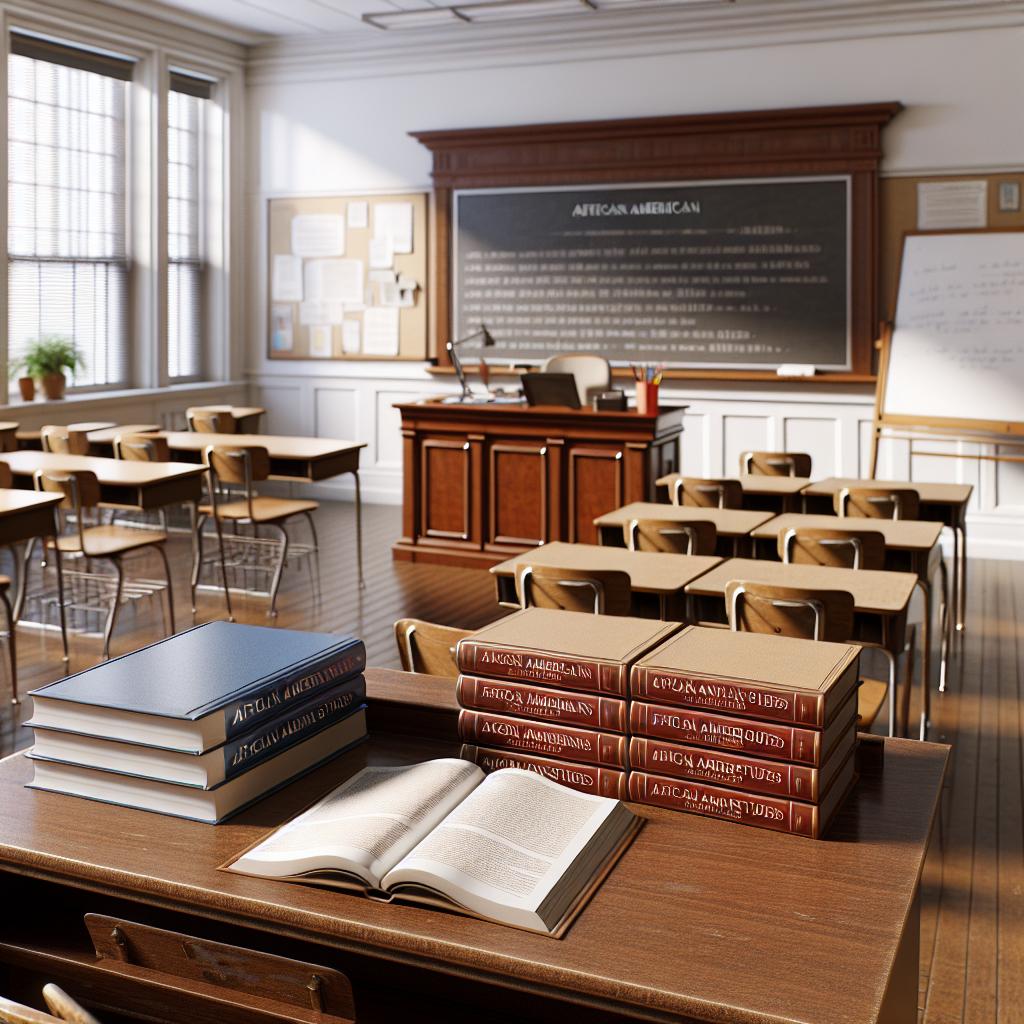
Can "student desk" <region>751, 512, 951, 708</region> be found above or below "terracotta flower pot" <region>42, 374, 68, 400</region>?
below

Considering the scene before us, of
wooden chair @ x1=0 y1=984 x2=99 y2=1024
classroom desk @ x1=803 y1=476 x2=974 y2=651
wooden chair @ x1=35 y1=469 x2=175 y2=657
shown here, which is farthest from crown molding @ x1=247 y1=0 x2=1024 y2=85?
wooden chair @ x1=0 y1=984 x2=99 y2=1024

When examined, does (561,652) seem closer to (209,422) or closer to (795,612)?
(795,612)

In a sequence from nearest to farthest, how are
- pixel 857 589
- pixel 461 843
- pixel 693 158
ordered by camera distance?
pixel 461 843
pixel 857 589
pixel 693 158

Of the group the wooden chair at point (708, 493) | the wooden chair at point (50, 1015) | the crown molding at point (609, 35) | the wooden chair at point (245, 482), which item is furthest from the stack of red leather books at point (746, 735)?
the crown molding at point (609, 35)

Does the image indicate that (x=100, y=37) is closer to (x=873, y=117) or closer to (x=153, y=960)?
(x=873, y=117)

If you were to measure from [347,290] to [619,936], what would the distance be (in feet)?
31.9

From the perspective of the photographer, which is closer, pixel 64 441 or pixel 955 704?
pixel 955 704

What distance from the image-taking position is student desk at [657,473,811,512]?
5699 mm

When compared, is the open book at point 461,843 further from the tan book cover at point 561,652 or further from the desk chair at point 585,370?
the desk chair at point 585,370

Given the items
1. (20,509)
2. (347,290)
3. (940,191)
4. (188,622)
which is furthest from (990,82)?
(20,509)

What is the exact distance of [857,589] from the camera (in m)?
3.80

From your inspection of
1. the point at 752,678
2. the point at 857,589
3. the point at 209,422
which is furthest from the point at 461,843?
the point at 209,422

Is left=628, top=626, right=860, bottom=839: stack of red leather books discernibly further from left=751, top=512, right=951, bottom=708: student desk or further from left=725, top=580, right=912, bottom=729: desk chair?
left=751, top=512, right=951, bottom=708: student desk

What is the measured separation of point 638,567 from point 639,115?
5.98 m
